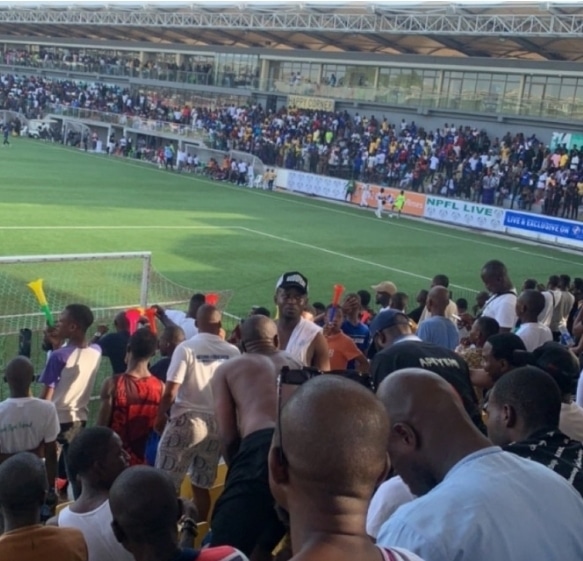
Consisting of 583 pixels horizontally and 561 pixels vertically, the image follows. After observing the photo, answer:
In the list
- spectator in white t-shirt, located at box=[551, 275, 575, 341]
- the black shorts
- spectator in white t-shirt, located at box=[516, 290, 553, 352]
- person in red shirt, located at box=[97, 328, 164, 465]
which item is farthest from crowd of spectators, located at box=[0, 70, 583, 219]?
the black shorts

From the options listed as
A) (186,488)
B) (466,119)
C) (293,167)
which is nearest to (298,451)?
(186,488)

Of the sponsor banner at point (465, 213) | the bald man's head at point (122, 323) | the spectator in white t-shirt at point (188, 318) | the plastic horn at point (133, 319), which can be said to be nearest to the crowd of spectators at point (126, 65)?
the sponsor banner at point (465, 213)

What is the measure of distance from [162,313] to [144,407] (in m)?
3.65

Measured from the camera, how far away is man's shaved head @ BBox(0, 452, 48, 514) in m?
3.46

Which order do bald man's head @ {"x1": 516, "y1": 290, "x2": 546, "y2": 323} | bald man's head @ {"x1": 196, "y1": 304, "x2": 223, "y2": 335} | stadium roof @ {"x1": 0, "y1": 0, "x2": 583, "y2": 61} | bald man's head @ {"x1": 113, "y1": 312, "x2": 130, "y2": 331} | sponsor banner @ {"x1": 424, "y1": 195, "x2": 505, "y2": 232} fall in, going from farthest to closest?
stadium roof @ {"x1": 0, "y1": 0, "x2": 583, "y2": 61} < sponsor banner @ {"x1": 424, "y1": 195, "x2": 505, "y2": 232} < bald man's head @ {"x1": 113, "y1": 312, "x2": 130, "y2": 331} < bald man's head @ {"x1": 516, "y1": 290, "x2": 546, "y2": 323} < bald man's head @ {"x1": 196, "y1": 304, "x2": 223, "y2": 335}

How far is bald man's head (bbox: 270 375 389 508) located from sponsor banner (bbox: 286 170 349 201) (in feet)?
108

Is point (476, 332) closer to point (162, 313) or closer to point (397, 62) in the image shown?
point (162, 313)

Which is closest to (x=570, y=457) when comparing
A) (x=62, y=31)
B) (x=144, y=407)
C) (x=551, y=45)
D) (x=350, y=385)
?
(x=350, y=385)

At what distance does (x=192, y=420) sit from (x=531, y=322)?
139 inches

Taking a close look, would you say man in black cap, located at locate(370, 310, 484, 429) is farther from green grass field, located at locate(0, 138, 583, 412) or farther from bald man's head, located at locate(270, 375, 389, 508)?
green grass field, located at locate(0, 138, 583, 412)

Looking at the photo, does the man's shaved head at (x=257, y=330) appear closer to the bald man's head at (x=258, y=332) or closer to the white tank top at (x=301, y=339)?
the bald man's head at (x=258, y=332)

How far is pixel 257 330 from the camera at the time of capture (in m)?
4.84

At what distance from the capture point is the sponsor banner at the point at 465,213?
29656 mm

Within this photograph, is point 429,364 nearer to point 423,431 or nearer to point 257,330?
point 423,431
